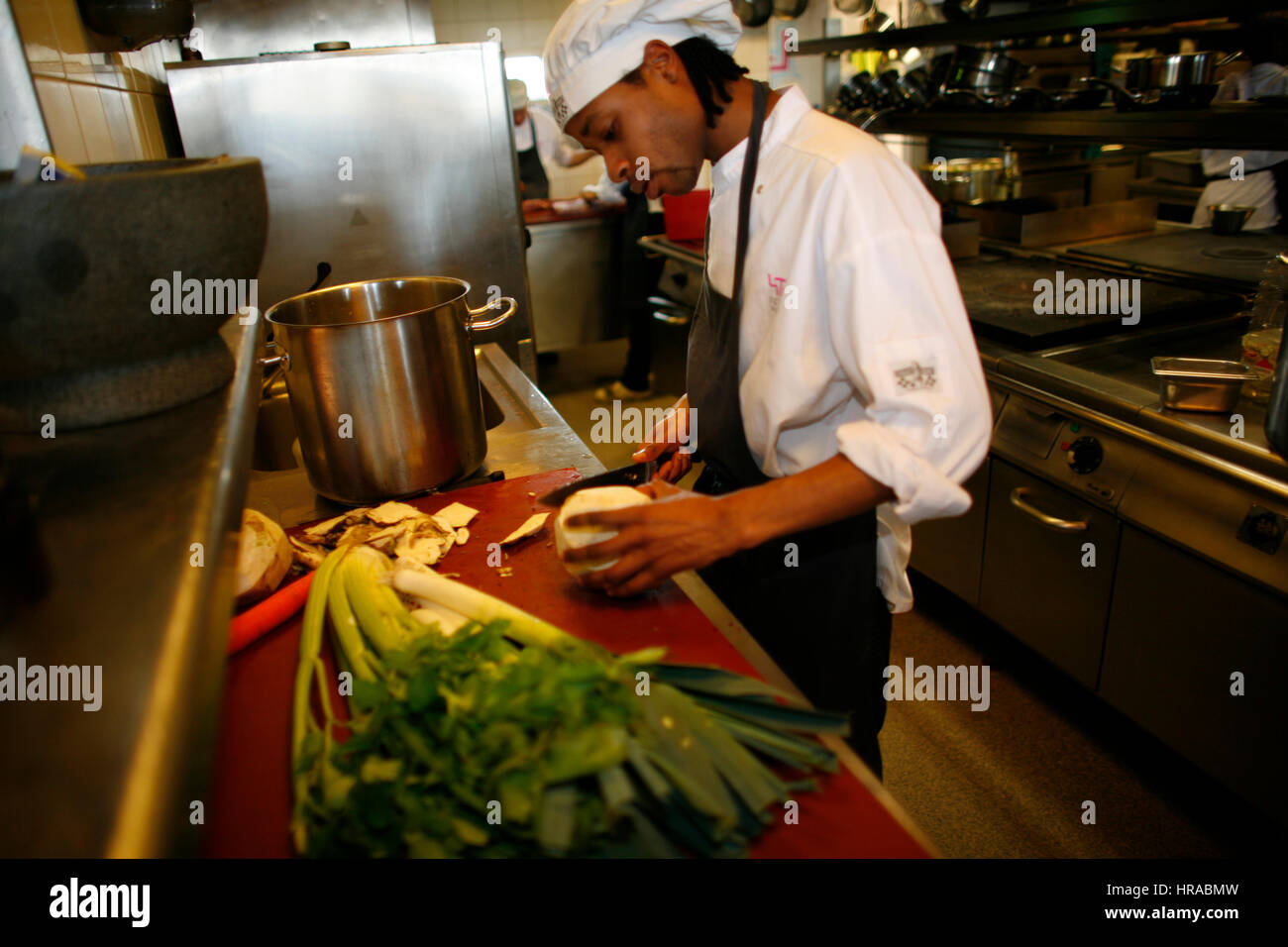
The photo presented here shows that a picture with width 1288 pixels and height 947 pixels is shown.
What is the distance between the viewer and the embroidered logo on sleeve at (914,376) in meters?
1.06

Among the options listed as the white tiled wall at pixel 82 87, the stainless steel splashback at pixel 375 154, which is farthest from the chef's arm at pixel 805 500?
the stainless steel splashback at pixel 375 154

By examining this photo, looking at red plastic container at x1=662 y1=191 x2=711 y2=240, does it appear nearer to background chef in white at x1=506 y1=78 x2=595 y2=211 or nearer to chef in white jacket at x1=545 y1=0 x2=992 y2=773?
background chef in white at x1=506 y1=78 x2=595 y2=211

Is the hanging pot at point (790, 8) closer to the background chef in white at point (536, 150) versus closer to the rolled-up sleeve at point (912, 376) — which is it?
the background chef in white at point (536, 150)

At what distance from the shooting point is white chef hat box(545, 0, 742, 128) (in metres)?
1.22

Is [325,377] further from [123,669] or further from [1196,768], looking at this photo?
[1196,768]

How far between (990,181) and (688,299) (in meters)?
1.44

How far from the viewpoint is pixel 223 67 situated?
2.55 metres

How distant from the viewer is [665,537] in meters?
1.11

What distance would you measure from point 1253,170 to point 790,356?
3.40 meters

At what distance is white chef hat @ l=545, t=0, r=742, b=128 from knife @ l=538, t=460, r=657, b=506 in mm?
559

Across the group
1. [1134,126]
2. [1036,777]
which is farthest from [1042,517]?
[1134,126]

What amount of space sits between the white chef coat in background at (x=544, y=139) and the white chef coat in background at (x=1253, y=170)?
3.33 m
